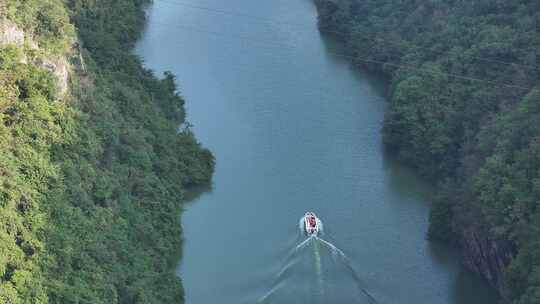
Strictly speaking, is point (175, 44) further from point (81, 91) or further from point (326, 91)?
point (81, 91)

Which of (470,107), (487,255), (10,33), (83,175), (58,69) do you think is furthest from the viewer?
(470,107)

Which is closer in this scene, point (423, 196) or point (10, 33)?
point (10, 33)

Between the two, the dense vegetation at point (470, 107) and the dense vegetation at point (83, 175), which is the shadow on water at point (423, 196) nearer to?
the dense vegetation at point (470, 107)

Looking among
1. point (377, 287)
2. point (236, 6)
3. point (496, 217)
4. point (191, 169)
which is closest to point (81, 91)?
point (191, 169)

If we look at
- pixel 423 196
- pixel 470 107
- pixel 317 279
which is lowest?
pixel 317 279

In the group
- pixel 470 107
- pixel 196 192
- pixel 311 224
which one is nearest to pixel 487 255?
pixel 311 224

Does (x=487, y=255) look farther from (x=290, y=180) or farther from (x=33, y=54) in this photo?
(x=33, y=54)
